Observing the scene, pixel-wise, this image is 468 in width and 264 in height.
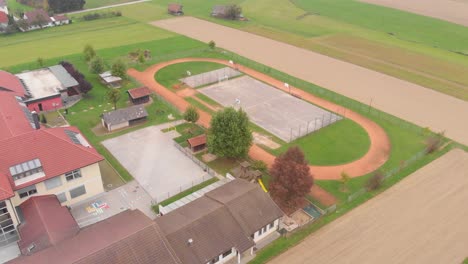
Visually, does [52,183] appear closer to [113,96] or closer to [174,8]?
[113,96]

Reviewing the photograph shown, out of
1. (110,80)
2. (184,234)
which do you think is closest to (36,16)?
(110,80)

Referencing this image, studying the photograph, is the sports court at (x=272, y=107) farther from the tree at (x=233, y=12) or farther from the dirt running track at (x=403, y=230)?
the tree at (x=233, y=12)

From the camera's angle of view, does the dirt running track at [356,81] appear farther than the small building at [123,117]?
Yes

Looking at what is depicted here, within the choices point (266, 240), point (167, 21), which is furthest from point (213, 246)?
point (167, 21)

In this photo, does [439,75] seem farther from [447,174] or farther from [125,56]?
[125,56]

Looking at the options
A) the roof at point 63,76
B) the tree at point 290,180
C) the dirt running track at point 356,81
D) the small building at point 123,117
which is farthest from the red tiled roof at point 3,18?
the tree at point 290,180

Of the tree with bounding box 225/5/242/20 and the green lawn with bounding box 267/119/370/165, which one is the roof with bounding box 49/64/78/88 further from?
the tree with bounding box 225/5/242/20
